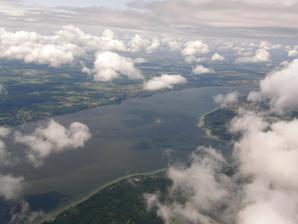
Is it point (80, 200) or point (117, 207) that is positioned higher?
point (117, 207)

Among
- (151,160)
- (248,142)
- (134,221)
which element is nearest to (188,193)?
(134,221)

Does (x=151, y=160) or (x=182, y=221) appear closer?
(x=182, y=221)

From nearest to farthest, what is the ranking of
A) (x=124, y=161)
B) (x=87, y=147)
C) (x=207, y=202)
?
(x=207, y=202)
(x=124, y=161)
(x=87, y=147)

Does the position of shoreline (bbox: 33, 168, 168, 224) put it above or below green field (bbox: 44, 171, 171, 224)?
below

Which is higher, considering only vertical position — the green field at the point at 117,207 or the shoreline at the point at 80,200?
the green field at the point at 117,207

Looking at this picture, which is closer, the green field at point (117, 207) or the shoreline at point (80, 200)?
the green field at point (117, 207)

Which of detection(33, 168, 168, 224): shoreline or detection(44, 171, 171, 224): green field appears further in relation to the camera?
detection(33, 168, 168, 224): shoreline

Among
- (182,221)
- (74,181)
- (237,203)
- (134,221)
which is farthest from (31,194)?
(237,203)

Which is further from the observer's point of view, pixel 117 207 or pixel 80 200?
pixel 80 200

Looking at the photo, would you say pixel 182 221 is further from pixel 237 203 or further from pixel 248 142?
→ pixel 248 142

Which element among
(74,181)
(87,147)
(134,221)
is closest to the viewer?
(134,221)
